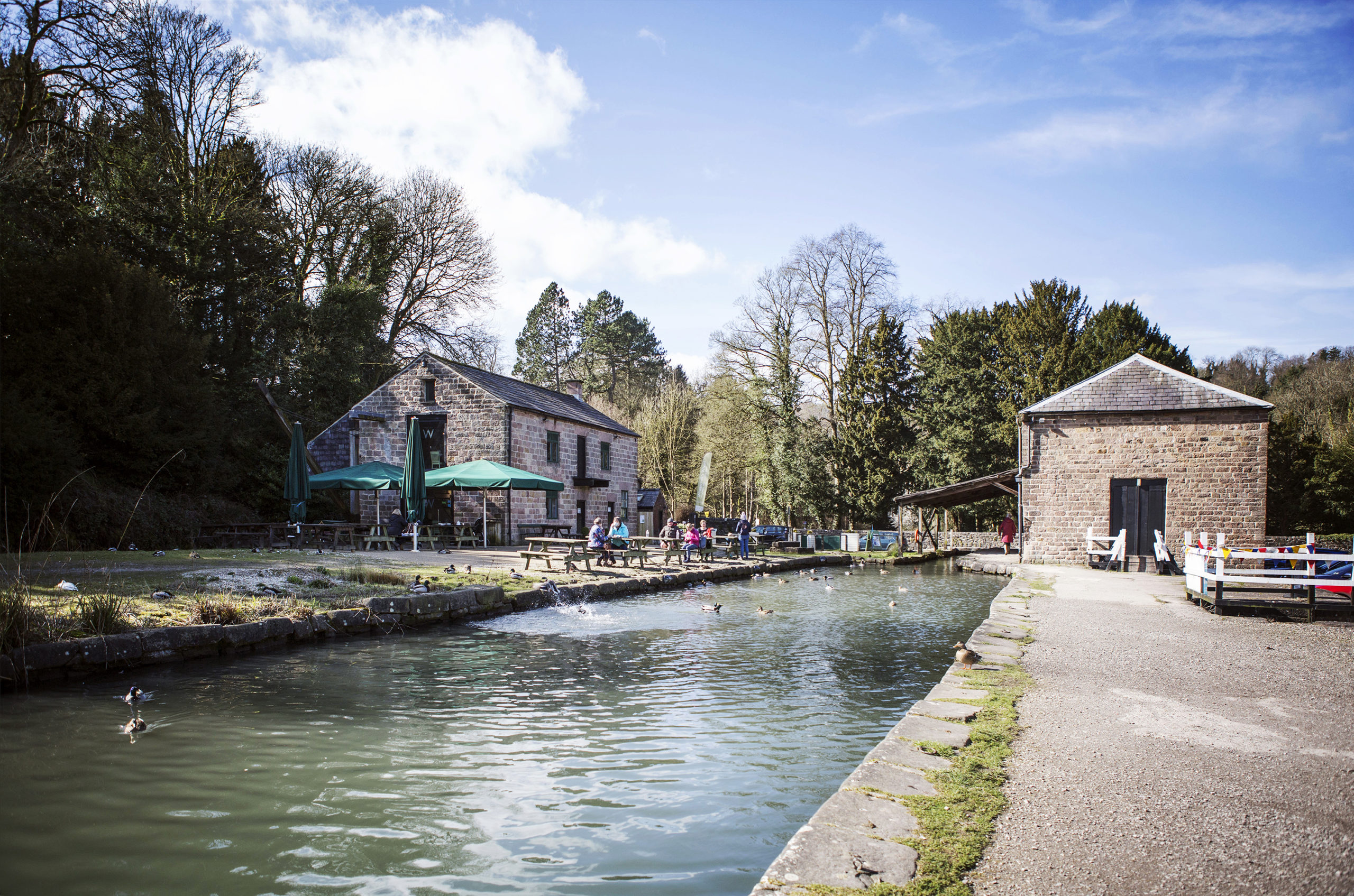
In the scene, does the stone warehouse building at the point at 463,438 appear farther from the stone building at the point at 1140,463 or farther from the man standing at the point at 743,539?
the stone building at the point at 1140,463

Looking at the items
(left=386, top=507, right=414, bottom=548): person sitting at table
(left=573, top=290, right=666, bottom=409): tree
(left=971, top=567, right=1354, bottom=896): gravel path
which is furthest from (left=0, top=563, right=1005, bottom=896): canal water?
(left=573, top=290, right=666, bottom=409): tree

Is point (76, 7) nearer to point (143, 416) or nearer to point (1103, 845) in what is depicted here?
point (143, 416)

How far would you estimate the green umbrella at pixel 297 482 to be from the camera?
18.4 m

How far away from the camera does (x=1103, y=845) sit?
3.08 m

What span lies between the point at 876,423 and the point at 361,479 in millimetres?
21847

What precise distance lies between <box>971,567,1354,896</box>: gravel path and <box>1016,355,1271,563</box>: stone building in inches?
490

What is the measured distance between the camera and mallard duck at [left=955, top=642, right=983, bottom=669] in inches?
270

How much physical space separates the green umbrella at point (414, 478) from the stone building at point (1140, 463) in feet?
51.4

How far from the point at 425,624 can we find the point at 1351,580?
12.4m

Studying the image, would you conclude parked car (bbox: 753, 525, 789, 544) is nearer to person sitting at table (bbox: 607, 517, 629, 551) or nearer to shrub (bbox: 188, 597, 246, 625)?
person sitting at table (bbox: 607, 517, 629, 551)

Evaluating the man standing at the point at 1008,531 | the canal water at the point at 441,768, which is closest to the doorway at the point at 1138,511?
the man standing at the point at 1008,531

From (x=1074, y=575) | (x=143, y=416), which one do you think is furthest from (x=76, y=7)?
(x=1074, y=575)

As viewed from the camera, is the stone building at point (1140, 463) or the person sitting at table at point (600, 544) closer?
the person sitting at table at point (600, 544)

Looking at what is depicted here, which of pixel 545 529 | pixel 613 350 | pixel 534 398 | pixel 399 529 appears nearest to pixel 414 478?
pixel 399 529
